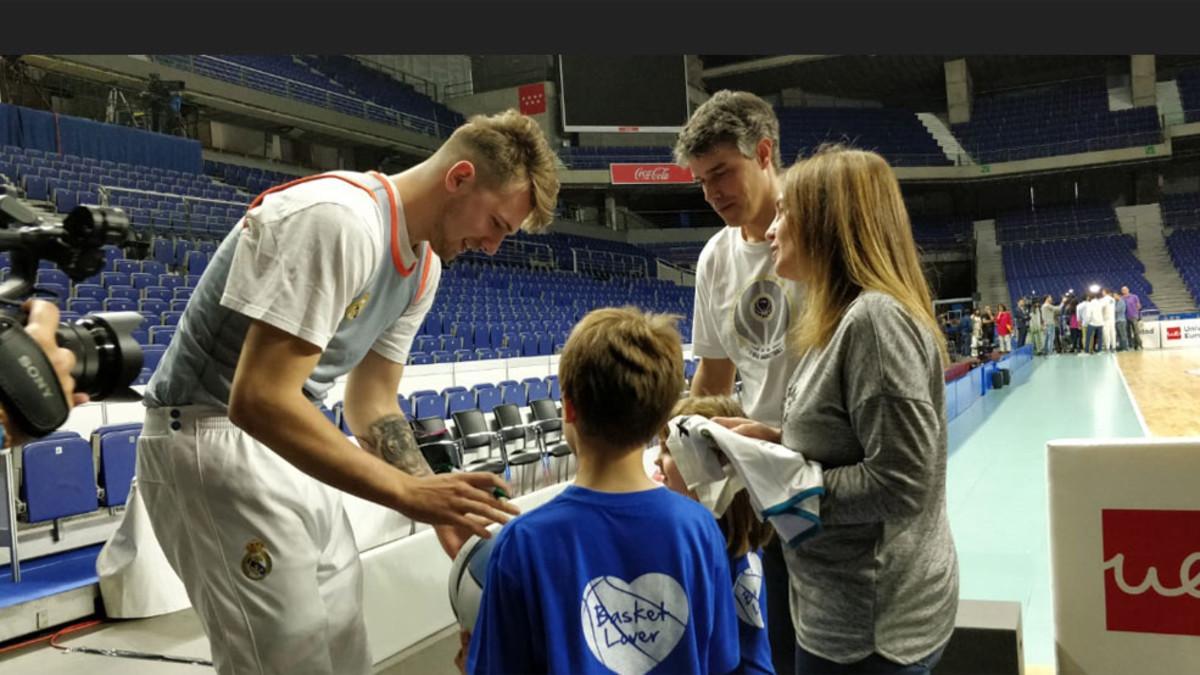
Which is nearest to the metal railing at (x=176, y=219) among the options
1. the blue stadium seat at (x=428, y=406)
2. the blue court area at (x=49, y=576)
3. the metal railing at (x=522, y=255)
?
the blue stadium seat at (x=428, y=406)

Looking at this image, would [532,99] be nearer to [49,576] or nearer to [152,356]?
[152,356]

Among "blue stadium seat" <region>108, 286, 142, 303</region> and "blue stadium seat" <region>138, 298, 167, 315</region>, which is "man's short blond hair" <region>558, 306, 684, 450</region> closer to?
"blue stadium seat" <region>138, 298, 167, 315</region>

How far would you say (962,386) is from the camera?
8.90 m

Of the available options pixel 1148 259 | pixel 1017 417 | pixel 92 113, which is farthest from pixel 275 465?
pixel 1148 259

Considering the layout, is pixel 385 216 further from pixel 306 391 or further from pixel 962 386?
pixel 962 386

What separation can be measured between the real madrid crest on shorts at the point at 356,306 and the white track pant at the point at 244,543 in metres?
0.26

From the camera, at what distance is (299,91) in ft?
57.4

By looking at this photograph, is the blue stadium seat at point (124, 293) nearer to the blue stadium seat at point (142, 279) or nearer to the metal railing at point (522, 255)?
the blue stadium seat at point (142, 279)

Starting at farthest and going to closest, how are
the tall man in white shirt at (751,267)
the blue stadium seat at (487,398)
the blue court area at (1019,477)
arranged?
the blue stadium seat at (487,398)
the blue court area at (1019,477)
the tall man in white shirt at (751,267)

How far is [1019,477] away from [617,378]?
17.8 ft

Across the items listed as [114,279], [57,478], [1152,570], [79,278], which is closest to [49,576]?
[57,478]

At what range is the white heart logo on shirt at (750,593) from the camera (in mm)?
1475

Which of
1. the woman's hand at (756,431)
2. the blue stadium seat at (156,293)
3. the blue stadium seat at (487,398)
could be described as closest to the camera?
the woman's hand at (756,431)

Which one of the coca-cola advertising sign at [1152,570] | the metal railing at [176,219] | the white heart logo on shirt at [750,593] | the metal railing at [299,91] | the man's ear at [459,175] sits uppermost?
the metal railing at [299,91]
